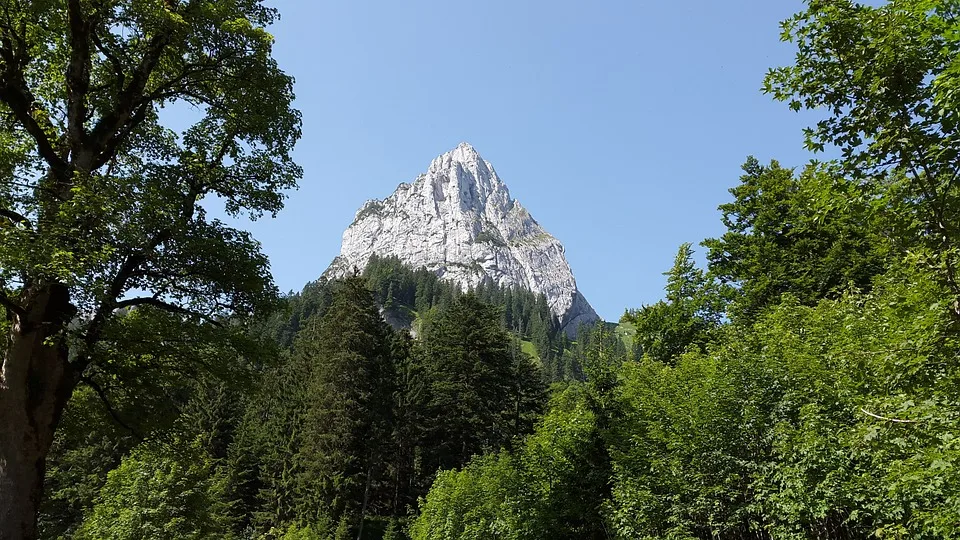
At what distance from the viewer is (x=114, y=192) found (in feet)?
23.6

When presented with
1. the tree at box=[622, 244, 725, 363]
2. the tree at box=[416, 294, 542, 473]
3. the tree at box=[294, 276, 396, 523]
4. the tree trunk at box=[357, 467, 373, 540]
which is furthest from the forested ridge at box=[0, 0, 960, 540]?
the tree at box=[416, 294, 542, 473]

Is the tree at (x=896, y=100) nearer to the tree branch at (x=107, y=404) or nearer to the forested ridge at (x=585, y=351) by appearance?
the forested ridge at (x=585, y=351)

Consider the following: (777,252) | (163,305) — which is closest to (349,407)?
(777,252)

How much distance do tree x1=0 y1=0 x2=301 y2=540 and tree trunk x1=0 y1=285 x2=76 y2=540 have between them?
0.02 metres

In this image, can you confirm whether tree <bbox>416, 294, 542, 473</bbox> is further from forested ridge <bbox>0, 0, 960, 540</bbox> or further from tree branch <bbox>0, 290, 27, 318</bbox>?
tree branch <bbox>0, 290, 27, 318</bbox>

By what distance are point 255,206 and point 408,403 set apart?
3444 centimetres

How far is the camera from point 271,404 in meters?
49.7

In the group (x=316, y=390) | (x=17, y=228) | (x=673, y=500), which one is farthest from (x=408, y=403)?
(x=17, y=228)

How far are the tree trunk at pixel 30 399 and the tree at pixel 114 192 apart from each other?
0.05 ft

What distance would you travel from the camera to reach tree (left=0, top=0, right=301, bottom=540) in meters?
6.87

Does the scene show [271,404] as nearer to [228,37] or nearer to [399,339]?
[399,339]

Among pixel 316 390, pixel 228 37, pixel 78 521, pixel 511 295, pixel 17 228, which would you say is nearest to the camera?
pixel 17 228

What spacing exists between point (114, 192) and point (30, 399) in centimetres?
286

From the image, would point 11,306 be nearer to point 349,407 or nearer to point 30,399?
point 30,399
